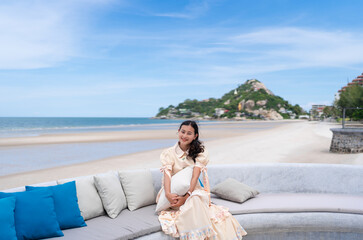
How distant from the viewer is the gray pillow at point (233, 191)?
317 centimetres

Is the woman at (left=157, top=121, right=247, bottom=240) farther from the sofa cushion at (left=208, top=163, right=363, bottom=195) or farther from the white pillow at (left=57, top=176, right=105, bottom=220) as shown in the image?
the sofa cushion at (left=208, top=163, right=363, bottom=195)

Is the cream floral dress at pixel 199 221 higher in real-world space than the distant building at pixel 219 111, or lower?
lower

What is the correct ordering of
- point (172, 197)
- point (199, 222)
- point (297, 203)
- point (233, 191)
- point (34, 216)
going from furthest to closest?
point (233, 191) → point (297, 203) → point (172, 197) → point (199, 222) → point (34, 216)

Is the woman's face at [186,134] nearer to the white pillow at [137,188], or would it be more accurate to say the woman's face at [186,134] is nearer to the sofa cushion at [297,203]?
the white pillow at [137,188]

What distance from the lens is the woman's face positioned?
2848mm

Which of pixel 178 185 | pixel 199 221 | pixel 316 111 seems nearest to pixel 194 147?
pixel 178 185

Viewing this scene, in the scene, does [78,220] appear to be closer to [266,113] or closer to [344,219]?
[344,219]

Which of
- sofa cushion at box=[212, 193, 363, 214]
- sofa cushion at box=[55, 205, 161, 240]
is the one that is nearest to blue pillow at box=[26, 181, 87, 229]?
sofa cushion at box=[55, 205, 161, 240]

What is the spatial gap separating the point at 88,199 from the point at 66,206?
10.5 inches

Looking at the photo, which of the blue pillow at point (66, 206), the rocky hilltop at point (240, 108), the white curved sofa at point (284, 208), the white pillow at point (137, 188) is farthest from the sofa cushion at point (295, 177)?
the rocky hilltop at point (240, 108)

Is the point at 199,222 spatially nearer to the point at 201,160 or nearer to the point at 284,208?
the point at 201,160

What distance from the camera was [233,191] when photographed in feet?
10.6

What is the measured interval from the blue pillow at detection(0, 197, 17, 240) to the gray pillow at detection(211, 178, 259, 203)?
6.47 ft

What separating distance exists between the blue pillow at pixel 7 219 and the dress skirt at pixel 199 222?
3.58 feet
